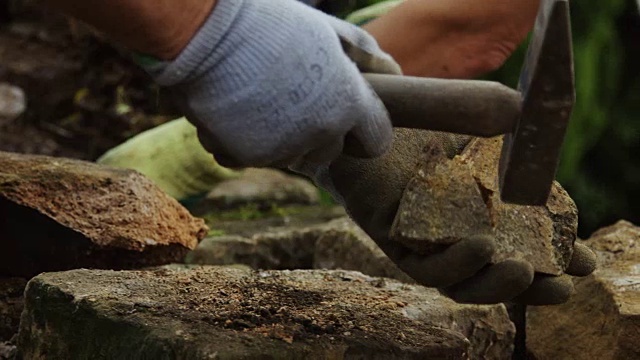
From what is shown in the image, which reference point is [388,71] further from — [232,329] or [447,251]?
[232,329]

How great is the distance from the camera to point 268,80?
1229 millimetres

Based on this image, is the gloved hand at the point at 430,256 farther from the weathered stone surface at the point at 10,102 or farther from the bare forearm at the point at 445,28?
the weathered stone surface at the point at 10,102

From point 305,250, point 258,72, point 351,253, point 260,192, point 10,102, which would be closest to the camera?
point 258,72

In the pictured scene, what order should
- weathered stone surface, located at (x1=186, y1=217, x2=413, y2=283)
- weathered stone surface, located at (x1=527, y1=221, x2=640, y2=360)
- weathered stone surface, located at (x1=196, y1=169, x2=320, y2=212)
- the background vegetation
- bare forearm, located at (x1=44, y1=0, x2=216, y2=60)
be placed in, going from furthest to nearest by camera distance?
1. the background vegetation
2. weathered stone surface, located at (x1=196, y1=169, x2=320, y2=212)
3. weathered stone surface, located at (x1=186, y1=217, x2=413, y2=283)
4. weathered stone surface, located at (x1=527, y1=221, x2=640, y2=360)
5. bare forearm, located at (x1=44, y1=0, x2=216, y2=60)

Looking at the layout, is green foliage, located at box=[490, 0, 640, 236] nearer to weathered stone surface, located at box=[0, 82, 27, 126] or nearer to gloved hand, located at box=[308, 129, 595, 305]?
weathered stone surface, located at box=[0, 82, 27, 126]

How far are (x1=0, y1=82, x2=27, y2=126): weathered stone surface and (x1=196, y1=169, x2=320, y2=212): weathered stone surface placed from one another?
0.89 meters

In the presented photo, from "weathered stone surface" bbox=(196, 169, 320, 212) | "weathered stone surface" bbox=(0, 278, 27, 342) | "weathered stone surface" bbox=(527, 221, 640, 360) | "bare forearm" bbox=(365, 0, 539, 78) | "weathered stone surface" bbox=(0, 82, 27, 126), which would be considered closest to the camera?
"weathered stone surface" bbox=(527, 221, 640, 360)

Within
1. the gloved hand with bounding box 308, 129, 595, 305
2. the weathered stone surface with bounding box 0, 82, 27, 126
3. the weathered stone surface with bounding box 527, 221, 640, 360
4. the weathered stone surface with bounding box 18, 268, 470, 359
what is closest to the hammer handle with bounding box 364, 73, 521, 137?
the gloved hand with bounding box 308, 129, 595, 305

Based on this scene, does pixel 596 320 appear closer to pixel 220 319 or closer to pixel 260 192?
pixel 220 319

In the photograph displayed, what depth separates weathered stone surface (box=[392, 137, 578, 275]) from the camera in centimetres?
144

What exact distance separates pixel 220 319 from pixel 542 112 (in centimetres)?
54

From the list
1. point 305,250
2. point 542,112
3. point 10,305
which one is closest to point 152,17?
point 542,112

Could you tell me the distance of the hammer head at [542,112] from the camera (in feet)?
4.04

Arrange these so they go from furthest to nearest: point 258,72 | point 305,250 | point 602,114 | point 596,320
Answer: point 602,114 < point 305,250 < point 596,320 < point 258,72
